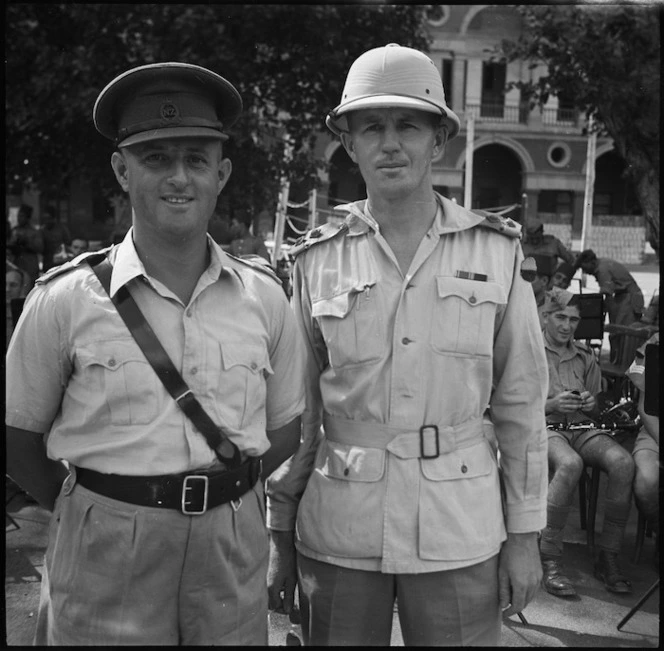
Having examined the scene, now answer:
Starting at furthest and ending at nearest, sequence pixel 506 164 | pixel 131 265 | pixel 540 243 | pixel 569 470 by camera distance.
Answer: pixel 506 164 → pixel 540 243 → pixel 569 470 → pixel 131 265

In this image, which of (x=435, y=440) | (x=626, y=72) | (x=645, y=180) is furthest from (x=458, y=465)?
(x=626, y=72)

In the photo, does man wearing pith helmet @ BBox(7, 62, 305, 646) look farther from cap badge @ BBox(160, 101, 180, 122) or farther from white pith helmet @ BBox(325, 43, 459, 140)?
white pith helmet @ BBox(325, 43, 459, 140)

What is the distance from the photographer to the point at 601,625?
3.92 metres

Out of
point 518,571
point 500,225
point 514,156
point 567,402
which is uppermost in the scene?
point 514,156

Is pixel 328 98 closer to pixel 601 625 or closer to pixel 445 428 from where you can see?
pixel 601 625

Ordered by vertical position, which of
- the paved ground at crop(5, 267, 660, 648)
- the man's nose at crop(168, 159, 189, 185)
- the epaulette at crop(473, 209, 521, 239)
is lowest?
the paved ground at crop(5, 267, 660, 648)

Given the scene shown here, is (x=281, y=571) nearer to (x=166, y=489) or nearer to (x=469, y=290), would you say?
(x=166, y=489)

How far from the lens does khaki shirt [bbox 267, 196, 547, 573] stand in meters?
2.21

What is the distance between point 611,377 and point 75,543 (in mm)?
5159

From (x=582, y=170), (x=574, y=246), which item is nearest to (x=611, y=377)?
(x=574, y=246)

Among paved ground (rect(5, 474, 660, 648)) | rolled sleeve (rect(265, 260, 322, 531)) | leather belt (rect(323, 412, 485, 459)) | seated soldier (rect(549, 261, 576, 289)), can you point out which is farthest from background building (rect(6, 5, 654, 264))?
leather belt (rect(323, 412, 485, 459))

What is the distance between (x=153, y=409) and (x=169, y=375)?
0.30ft

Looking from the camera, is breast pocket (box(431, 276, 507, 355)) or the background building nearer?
breast pocket (box(431, 276, 507, 355))

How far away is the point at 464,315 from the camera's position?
2248 mm
